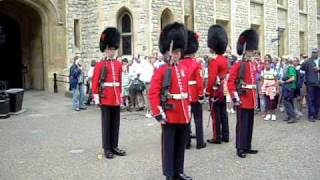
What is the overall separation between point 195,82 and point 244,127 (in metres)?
1.15

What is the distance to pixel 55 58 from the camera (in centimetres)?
1973

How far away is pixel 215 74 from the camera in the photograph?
9.02m

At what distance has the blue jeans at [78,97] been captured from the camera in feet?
49.0

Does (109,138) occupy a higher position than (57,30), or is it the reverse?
(57,30)

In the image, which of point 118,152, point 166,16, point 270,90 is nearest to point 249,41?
point 118,152

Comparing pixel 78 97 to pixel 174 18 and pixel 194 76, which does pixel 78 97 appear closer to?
pixel 174 18

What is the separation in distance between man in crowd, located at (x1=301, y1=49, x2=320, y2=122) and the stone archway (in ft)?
35.1

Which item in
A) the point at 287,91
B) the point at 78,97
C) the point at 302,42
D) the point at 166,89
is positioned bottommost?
the point at 78,97

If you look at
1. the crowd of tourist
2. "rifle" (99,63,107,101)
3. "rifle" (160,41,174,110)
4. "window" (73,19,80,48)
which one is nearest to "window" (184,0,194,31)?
"window" (73,19,80,48)

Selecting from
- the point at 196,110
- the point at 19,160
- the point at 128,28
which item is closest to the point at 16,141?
the point at 19,160

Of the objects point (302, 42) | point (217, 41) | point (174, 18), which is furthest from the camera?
point (302, 42)

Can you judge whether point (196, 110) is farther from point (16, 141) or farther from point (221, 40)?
point (16, 141)

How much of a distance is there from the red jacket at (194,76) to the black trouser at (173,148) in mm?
1491

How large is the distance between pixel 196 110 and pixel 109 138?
173 centimetres
